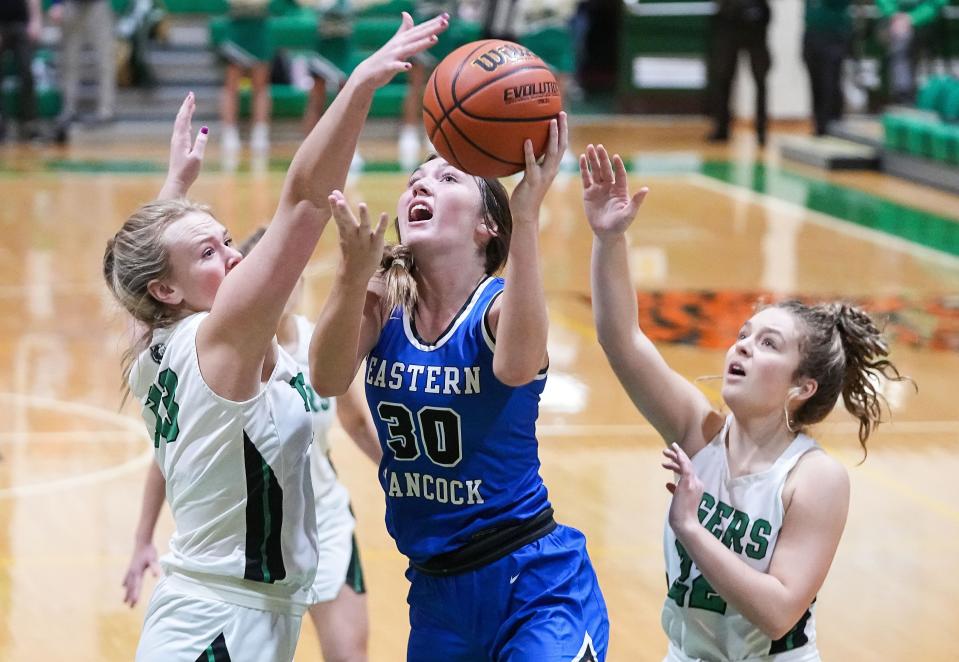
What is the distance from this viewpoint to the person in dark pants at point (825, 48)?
18047mm

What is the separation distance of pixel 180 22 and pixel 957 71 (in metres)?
9.87

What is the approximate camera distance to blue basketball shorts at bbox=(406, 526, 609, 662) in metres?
3.30

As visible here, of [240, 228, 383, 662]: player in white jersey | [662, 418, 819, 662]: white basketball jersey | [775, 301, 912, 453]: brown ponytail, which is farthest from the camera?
[240, 228, 383, 662]: player in white jersey

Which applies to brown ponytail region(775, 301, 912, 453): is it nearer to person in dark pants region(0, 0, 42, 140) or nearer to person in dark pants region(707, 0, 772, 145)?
person in dark pants region(0, 0, 42, 140)

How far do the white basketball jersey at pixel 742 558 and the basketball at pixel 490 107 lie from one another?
2.85 feet

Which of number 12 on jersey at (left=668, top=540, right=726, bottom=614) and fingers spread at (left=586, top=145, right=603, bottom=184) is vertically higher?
fingers spread at (left=586, top=145, right=603, bottom=184)

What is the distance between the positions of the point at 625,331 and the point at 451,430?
49cm

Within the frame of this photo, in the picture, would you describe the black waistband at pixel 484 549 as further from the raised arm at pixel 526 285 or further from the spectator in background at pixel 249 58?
the spectator in background at pixel 249 58

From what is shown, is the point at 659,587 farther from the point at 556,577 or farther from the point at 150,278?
the point at 150,278

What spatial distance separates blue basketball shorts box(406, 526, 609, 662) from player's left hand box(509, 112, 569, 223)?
0.80 m

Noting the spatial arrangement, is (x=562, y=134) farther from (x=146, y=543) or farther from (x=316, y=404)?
(x=146, y=543)

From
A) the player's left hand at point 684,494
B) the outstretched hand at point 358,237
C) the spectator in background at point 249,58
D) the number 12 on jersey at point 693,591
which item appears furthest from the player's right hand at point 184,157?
the spectator in background at point 249,58

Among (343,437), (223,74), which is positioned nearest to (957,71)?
(223,74)

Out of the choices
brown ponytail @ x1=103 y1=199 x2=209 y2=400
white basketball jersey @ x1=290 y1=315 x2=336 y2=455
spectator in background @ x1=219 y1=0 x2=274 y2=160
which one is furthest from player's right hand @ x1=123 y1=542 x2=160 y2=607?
spectator in background @ x1=219 y1=0 x2=274 y2=160
